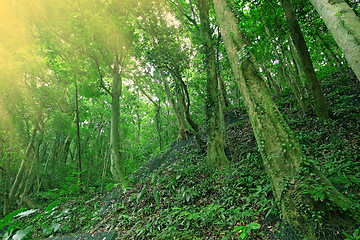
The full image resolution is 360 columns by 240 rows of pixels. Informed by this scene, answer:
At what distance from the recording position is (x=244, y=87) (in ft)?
9.95

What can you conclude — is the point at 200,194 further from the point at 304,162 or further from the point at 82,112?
the point at 82,112

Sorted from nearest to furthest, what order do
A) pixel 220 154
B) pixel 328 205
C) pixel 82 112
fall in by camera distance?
pixel 328 205 < pixel 220 154 < pixel 82 112

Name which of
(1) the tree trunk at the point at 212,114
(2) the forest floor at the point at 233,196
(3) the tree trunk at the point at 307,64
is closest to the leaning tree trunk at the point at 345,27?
(2) the forest floor at the point at 233,196

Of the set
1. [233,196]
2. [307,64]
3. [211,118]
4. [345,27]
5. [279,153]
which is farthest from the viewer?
[211,118]

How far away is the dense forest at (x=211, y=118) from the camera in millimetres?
2426

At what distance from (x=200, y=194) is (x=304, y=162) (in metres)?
2.64

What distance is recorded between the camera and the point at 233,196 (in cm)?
368

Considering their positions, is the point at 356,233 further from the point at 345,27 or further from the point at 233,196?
the point at 345,27

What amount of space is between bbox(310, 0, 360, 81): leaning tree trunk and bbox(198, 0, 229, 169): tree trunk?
132 inches

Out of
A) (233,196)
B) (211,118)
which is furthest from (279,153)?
(211,118)

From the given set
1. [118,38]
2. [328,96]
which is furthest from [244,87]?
[118,38]

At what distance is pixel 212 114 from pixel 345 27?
11.8 ft

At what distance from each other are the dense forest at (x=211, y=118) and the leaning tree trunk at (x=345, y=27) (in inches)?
0.5

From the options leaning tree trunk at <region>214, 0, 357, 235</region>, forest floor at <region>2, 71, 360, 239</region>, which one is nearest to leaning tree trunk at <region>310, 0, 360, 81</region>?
leaning tree trunk at <region>214, 0, 357, 235</region>
